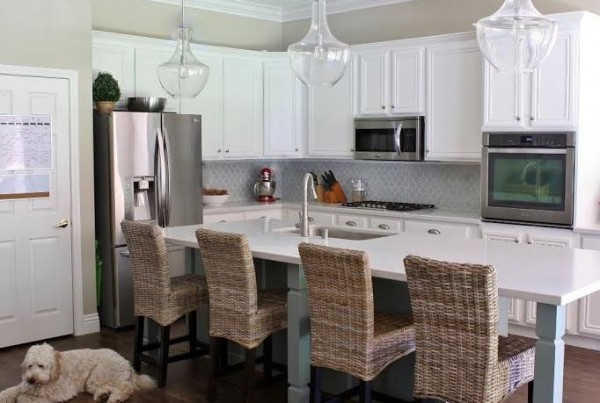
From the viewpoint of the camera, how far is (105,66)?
20.3ft

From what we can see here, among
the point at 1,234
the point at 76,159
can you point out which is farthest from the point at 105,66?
the point at 1,234

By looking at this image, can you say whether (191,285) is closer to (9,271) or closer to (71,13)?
(9,271)

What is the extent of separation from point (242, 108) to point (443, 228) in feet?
7.73

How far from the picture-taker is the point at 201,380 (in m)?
4.70

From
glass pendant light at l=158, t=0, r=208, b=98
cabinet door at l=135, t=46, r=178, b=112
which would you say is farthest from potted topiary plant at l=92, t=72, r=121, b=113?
glass pendant light at l=158, t=0, r=208, b=98

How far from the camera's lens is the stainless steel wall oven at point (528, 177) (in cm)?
534

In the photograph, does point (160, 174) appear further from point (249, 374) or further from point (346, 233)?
point (249, 374)

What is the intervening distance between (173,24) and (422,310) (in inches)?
190

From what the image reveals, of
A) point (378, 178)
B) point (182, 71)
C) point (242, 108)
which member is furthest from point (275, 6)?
point (182, 71)

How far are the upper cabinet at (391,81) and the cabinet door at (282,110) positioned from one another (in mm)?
816

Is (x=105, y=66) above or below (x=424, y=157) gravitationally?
above

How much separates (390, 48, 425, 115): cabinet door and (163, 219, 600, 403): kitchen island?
201cm

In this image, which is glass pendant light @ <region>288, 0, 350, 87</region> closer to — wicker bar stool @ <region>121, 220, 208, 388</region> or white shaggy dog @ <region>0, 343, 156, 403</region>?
wicker bar stool @ <region>121, 220, 208, 388</region>

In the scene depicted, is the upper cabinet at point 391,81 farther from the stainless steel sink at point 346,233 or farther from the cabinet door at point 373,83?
the stainless steel sink at point 346,233
